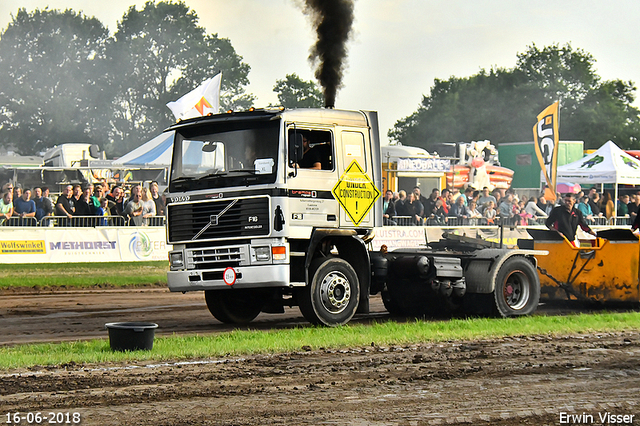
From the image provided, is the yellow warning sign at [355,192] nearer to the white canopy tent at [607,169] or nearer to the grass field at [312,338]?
the grass field at [312,338]

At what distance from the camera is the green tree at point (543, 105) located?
328 ft

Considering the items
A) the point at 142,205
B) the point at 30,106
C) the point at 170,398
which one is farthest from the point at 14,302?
the point at 30,106

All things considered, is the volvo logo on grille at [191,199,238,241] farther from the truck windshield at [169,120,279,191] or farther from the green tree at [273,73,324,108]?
the green tree at [273,73,324,108]

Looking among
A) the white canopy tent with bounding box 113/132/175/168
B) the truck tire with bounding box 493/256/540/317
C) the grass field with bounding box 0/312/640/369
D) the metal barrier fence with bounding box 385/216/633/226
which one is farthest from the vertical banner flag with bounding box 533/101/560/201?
the grass field with bounding box 0/312/640/369

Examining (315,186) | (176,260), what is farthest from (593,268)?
(176,260)

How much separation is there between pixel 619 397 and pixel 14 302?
11.7m

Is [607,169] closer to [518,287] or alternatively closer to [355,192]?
[518,287]

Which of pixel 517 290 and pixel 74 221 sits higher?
pixel 74 221

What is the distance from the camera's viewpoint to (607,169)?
3441 centimetres

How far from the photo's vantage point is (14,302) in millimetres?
15883

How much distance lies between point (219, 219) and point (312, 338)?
2.16 metres

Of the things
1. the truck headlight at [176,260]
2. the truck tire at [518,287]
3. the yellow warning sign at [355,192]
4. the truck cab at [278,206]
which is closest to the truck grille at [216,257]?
the truck cab at [278,206]

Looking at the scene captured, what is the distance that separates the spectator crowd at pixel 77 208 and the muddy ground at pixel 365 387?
11.7 meters

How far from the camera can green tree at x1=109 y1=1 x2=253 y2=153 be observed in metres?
93.5
